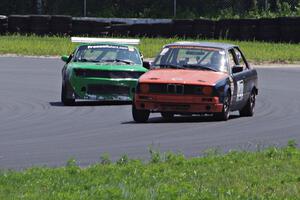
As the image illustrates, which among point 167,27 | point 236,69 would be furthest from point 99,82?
point 167,27

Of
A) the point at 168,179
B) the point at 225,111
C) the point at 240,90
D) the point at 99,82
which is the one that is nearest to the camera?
the point at 168,179

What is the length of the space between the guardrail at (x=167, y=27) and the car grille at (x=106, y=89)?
21.2 meters

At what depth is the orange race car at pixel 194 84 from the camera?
15.8 meters

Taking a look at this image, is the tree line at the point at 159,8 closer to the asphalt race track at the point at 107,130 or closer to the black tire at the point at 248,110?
the asphalt race track at the point at 107,130

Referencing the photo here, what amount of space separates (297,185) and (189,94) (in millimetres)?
6828

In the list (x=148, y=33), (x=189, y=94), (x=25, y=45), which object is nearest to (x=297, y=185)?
(x=189, y=94)

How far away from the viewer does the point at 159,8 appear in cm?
5494

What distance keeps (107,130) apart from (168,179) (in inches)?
212

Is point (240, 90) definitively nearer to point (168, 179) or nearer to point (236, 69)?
point (236, 69)

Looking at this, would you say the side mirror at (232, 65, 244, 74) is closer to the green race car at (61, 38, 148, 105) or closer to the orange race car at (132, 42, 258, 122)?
the orange race car at (132, 42, 258, 122)

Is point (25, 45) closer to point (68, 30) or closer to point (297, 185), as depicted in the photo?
point (68, 30)

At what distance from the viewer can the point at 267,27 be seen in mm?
40938

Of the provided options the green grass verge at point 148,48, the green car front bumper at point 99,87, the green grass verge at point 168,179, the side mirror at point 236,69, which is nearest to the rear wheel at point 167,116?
the side mirror at point 236,69

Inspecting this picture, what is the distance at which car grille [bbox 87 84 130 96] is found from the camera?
19016 mm
